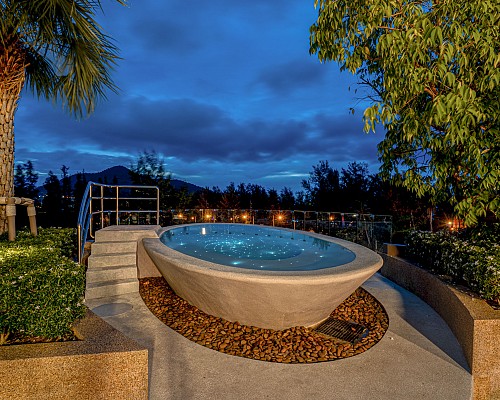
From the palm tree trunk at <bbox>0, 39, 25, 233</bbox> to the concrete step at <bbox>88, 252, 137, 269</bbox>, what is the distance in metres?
1.24

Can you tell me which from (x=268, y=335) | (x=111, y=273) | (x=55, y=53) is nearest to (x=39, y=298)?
(x=268, y=335)

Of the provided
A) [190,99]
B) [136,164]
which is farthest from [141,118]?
[136,164]

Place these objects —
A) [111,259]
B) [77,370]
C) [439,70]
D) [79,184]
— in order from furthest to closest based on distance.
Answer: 1. [79,184]
2. [111,259]
3. [439,70]
4. [77,370]

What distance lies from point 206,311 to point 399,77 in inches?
126

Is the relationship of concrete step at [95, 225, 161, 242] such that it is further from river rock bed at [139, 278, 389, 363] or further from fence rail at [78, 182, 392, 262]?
fence rail at [78, 182, 392, 262]

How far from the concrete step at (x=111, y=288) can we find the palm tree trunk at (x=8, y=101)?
58.7 inches

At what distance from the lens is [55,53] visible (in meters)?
4.25

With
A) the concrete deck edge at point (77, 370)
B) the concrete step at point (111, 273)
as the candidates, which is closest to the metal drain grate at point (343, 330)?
the concrete deck edge at point (77, 370)

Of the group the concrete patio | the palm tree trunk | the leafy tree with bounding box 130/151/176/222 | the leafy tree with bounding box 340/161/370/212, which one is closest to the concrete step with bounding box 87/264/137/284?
the concrete patio

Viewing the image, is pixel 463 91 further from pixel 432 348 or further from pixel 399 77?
pixel 432 348

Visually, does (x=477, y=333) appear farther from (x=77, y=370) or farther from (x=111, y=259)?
(x=111, y=259)

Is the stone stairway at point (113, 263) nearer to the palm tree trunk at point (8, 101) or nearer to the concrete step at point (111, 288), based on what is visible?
the concrete step at point (111, 288)

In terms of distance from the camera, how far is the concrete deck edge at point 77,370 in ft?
5.84

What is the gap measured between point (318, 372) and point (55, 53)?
508 centimetres
